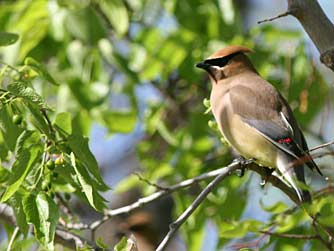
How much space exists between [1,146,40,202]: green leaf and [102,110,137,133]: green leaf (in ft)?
6.35

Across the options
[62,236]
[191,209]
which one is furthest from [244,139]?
[191,209]

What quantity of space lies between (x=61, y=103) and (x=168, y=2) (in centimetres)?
90

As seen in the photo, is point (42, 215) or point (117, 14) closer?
point (42, 215)

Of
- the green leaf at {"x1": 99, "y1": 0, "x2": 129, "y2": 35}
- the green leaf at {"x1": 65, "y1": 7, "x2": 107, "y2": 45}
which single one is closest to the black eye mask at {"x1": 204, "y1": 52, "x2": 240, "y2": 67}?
the green leaf at {"x1": 99, "y1": 0, "x2": 129, "y2": 35}

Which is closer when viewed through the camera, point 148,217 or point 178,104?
point 178,104

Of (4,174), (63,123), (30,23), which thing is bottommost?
(4,174)

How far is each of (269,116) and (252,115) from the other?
0.09m

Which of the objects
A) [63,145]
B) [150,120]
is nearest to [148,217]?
[150,120]

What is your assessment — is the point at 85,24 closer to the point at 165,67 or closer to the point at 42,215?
the point at 165,67

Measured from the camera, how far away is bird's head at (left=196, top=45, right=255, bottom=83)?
16.1 ft

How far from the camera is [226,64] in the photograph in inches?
195

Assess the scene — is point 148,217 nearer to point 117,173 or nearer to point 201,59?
point 117,173

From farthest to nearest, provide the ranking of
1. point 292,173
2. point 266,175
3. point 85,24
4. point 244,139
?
point 85,24 → point 244,139 → point 266,175 → point 292,173

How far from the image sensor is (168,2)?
18.2ft
